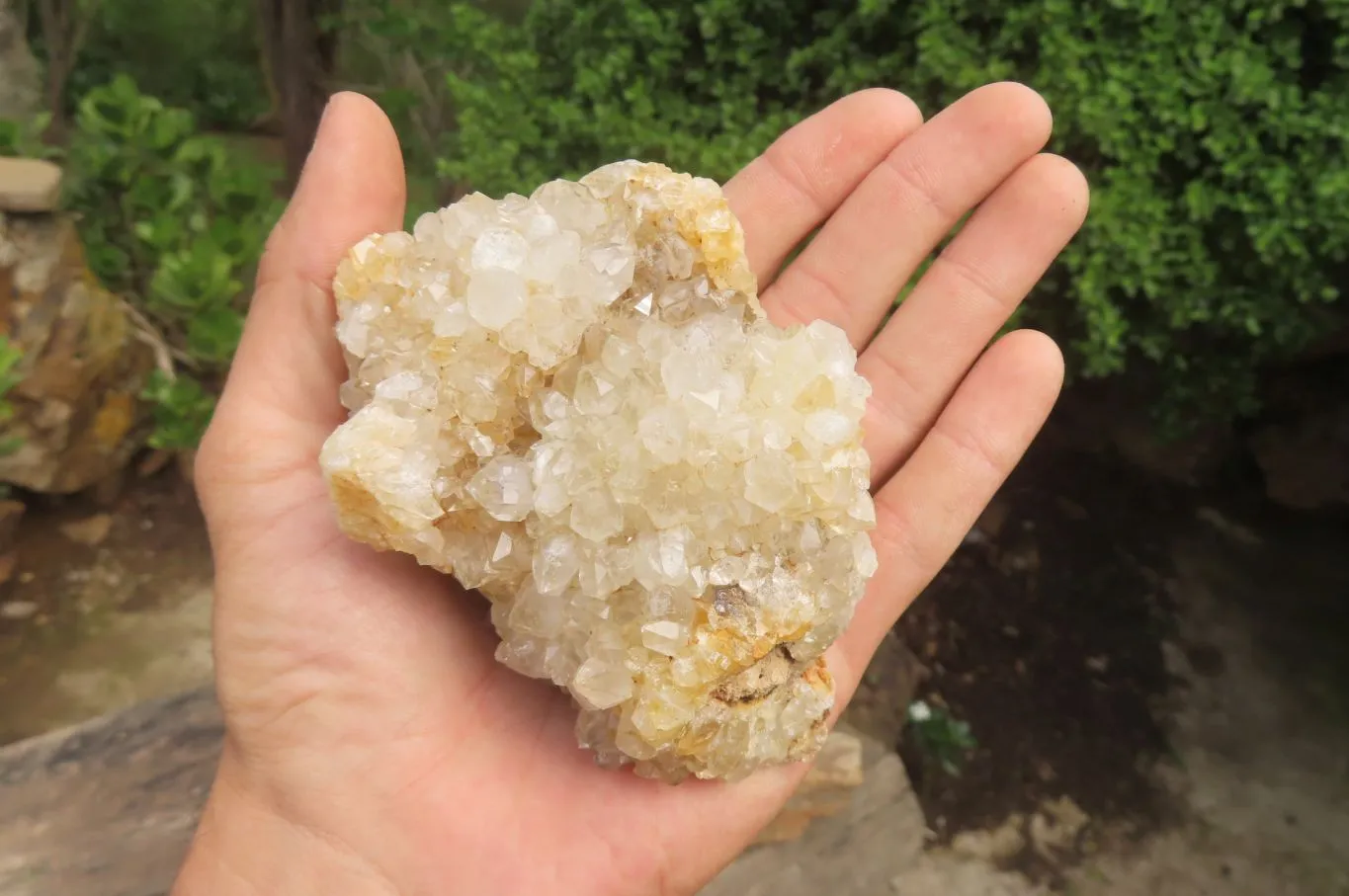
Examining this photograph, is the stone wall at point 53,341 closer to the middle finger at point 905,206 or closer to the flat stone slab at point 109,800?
the flat stone slab at point 109,800

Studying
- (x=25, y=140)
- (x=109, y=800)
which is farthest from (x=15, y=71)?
(x=109, y=800)

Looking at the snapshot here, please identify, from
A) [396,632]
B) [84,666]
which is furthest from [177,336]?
[396,632]

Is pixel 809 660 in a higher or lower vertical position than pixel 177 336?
higher

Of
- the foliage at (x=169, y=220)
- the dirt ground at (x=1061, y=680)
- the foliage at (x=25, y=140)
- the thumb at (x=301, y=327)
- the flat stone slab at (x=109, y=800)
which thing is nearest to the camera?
the thumb at (x=301, y=327)

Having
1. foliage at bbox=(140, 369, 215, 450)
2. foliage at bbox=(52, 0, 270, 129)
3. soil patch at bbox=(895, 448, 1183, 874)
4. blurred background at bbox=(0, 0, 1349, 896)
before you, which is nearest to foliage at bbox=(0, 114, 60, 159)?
blurred background at bbox=(0, 0, 1349, 896)

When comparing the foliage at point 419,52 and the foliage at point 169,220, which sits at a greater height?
the foliage at point 419,52

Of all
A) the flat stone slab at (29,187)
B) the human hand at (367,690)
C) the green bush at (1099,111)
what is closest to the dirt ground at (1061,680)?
the green bush at (1099,111)

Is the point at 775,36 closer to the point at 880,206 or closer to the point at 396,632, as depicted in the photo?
the point at 880,206
